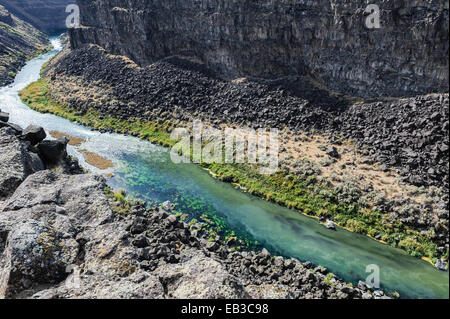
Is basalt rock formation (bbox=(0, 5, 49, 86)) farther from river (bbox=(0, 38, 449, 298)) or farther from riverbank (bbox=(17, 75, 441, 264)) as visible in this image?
riverbank (bbox=(17, 75, 441, 264))

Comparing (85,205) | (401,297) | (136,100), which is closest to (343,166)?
(401,297)

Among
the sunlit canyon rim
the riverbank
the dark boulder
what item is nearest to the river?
the sunlit canyon rim

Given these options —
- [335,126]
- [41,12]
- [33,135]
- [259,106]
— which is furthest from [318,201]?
[41,12]

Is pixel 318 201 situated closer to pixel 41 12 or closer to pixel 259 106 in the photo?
pixel 259 106

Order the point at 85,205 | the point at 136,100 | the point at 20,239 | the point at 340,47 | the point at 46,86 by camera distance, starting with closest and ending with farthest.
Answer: the point at 20,239 < the point at 85,205 < the point at 340,47 < the point at 136,100 < the point at 46,86

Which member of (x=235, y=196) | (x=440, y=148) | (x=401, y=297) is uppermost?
(x=440, y=148)
